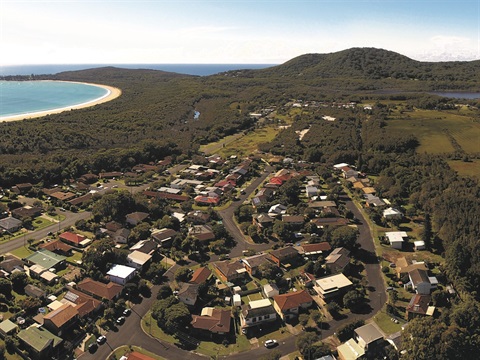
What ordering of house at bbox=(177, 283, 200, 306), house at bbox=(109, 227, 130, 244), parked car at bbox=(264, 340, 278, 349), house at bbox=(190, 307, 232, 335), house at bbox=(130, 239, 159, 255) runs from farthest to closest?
1. house at bbox=(109, 227, 130, 244)
2. house at bbox=(130, 239, 159, 255)
3. house at bbox=(177, 283, 200, 306)
4. house at bbox=(190, 307, 232, 335)
5. parked car at bbox=(264, 340, 278, 349)

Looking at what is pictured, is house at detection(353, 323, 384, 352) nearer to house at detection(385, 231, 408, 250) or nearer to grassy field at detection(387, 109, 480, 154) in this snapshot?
house at detection(385, 231, 408, 250)

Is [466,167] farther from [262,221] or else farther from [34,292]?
[34,292]

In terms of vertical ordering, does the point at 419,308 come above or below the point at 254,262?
below

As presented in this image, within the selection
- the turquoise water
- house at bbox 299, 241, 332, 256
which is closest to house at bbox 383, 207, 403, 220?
house at bbox 299, 241, 332, 256

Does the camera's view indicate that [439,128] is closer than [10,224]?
No

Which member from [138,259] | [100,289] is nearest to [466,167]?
[138,259]
